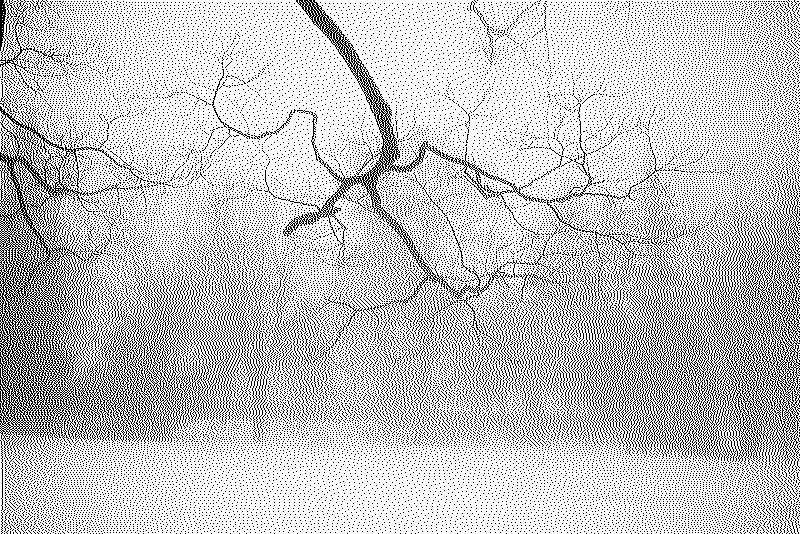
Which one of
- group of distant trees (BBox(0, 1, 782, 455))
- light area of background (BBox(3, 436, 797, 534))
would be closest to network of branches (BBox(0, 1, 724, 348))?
group of distant trees (BBox(0, 1, 782, 455))

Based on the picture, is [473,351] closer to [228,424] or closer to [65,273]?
[228,424]

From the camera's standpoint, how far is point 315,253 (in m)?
1.19

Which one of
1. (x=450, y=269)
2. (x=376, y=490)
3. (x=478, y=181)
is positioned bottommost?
(x=376, y=490)

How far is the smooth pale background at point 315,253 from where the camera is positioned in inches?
46.4

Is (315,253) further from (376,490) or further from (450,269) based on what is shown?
(376,490)

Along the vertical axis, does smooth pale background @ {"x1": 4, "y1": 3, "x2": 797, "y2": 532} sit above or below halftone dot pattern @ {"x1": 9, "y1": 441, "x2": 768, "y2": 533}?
above

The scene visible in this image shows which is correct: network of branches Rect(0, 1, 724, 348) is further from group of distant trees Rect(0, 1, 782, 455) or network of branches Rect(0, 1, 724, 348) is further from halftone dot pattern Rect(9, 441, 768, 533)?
halftone dot pattern Rect(9, 441, 768, 533)

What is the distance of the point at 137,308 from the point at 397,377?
0.41m

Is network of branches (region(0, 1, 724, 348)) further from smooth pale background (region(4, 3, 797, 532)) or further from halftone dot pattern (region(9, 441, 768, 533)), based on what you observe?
halftone dot pattern (region(9, 441, 768, 533))

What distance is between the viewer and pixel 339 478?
115 cm

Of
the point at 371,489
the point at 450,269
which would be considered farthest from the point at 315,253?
the point at 371,489

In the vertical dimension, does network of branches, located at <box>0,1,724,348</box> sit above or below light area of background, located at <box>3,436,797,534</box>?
above

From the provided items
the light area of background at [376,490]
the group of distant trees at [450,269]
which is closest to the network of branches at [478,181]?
the group of distant trees at [450,269]

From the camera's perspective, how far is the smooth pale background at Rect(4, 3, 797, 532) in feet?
3.87
